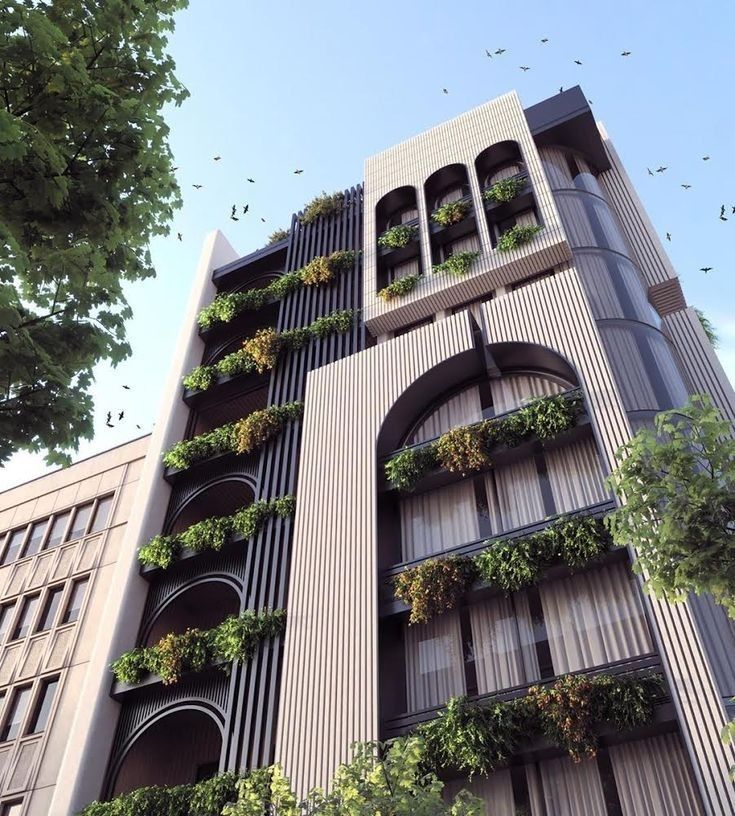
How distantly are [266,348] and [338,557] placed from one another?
34.5 feet

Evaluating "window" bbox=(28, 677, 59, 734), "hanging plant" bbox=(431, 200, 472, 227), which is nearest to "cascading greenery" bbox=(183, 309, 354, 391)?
"hanging plant" bbox=(431, 200, 472, 227)

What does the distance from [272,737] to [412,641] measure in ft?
13.3

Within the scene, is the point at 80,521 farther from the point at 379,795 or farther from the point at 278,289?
the point at 379,795

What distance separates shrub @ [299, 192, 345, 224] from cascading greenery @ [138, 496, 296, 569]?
14820 mm

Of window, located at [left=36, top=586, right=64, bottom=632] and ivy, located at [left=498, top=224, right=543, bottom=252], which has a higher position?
ivy, located at [left=498, top=224, right=543, bottom=252]

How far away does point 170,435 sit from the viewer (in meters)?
29.0

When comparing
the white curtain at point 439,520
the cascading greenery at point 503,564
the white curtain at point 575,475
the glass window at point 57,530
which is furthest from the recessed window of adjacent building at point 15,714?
the white curtain at point 575,475

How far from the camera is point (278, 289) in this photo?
3133 centimetres

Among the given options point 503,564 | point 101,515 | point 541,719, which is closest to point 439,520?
point 503,564

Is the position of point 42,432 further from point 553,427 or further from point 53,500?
point 53,500

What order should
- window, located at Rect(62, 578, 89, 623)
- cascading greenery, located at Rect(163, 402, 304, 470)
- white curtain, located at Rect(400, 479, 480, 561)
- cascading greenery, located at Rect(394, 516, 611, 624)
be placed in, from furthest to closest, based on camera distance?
window, located at Rect(62, 578, 89, 623) → cascading greenery, located at Rect(163, 402, 304, 470) → white curtain, located at Rect(400, 479, 480, 561) → cascading greenery, located at Rect(394, 516, 611, 624)

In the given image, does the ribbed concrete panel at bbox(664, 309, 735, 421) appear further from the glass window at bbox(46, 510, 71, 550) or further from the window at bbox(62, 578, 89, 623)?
the glass window at bbox(46, 510, 71, 550)

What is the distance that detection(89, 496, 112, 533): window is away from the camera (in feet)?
96.1

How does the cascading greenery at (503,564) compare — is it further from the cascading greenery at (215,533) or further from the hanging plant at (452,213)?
the hanging plant at (452,213)
